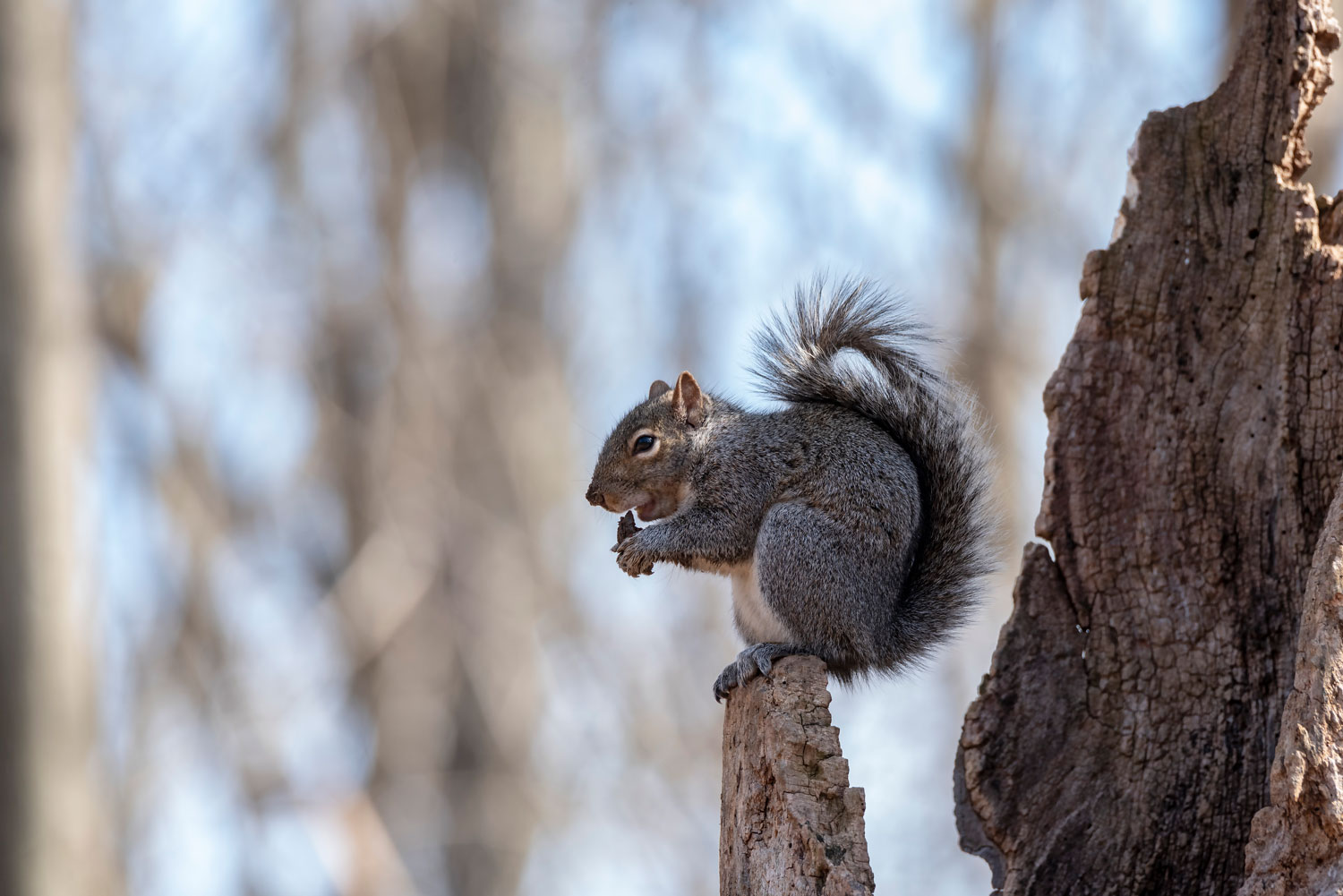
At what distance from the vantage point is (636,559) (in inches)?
111

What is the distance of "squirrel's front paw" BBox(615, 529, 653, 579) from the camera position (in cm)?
281

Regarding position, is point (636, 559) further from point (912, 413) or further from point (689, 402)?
point (912, 413)

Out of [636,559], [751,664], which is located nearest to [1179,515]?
[751,664]

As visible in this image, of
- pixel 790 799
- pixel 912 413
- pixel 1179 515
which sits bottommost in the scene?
pixel 790 799

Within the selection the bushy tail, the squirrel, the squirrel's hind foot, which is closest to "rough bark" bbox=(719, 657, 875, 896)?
the squirrel's hind foot

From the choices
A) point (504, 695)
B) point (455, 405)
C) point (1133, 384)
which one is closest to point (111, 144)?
Result: point (455, 405)

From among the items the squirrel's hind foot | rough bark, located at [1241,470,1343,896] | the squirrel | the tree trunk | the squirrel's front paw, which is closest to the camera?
rough bark, located at [1241,470,1343,896]

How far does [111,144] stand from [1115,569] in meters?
6.03

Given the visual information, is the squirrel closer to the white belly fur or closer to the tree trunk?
the white belly fur

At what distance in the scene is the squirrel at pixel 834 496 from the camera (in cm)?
268

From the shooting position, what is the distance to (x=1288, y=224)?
2.30 m

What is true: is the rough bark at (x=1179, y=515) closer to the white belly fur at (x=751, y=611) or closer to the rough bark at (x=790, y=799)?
the rough bark at (x=790, y=799)

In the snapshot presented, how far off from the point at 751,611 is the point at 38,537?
88.9 inches

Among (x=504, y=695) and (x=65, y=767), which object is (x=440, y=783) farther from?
(x=65, y=767)
